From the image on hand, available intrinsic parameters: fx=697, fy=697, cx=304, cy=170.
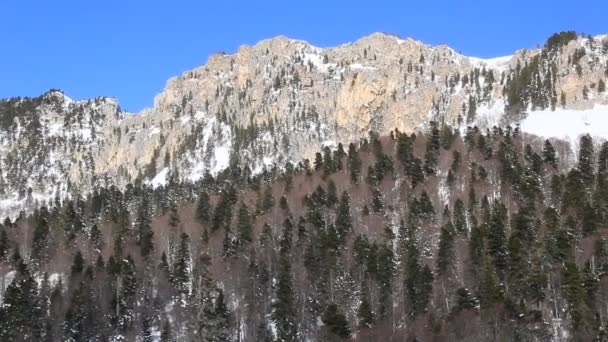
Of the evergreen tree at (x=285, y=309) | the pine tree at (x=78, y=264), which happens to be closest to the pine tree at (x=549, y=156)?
the evergreen tree at (x=285, y=309)

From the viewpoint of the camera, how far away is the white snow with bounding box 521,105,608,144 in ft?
481

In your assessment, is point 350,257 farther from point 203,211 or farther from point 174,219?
point 174,219

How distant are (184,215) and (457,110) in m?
106

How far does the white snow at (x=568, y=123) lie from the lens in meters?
147

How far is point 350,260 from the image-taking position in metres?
84.1

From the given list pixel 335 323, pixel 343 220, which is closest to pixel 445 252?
pixel 343 220

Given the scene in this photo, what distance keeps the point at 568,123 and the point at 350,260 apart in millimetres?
91840

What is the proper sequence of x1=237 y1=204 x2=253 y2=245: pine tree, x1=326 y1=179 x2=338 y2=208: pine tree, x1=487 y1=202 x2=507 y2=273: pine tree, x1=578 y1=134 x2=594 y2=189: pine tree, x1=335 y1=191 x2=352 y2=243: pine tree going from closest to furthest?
x1=487 y1=202 x2=507 y2=273: pine tree → x1=335 y1=191 x2=352 y2=243: pine tree → x1=237 y1=204 x2=253 y2=245: pine tree → x1=578 y1=134 x2=594 y2=189: pine tree → x1=326 y1=179 x2=338 y2=208: pine tree

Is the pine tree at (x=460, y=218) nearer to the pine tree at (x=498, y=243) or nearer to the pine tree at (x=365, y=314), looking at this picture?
the pine tree at (x=498, y=243)

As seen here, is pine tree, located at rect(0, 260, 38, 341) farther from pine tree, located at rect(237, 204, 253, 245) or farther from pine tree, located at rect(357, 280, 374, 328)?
pine tree, located at rect(357, 280, 374, 328)

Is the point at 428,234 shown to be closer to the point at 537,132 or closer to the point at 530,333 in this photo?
the point at 530,333

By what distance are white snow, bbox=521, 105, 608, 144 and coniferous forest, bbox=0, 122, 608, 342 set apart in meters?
27.8

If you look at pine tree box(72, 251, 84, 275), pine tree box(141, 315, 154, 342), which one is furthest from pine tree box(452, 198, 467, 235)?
pine tree box(72, 251, 84, 275)

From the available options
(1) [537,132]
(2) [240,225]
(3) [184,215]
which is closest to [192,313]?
(2) [240,225]
